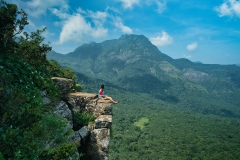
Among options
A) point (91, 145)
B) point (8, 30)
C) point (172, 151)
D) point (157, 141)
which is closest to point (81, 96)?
point (91, 145)

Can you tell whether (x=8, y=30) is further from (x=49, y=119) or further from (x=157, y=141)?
(x=157, y=141)

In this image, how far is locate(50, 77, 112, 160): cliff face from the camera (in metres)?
9.38

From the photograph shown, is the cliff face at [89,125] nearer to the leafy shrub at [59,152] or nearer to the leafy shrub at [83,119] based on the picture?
the leafy shrub at [83,119]

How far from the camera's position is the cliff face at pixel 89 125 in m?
9.38

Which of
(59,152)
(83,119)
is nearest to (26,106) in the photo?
(59,152)

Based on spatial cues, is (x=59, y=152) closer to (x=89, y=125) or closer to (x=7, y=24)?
(x=89, y=125)

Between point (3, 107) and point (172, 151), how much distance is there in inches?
3604

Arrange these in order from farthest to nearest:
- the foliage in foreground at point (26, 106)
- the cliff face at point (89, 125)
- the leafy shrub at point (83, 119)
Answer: the leafy shrub at point (83, 119) < the cliff face at point (89, 125) < the foliage in foreground at point (26, 106)

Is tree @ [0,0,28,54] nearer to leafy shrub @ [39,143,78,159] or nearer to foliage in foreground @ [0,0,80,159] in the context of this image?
foliage in foreground @ [0,0,80,159]

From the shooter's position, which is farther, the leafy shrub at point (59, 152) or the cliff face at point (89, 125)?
the cliff face at point (89, 125)

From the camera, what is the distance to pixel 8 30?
456 inches

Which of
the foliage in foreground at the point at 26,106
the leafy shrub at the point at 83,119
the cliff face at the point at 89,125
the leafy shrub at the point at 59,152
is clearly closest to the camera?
the foliage in foreground at the point at 26,106

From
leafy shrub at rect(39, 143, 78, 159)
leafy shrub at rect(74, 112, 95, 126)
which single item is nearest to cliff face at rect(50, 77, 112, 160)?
leafy shrub at rect(74, 112, 95, 126)

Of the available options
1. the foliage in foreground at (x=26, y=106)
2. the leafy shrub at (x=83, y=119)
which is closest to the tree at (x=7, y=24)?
the foliage in foreground at (x=26, y=106)
